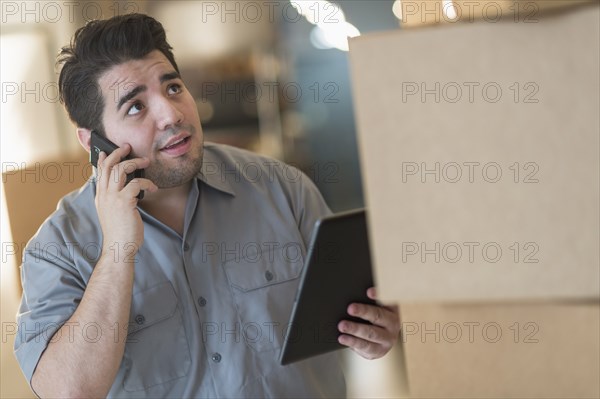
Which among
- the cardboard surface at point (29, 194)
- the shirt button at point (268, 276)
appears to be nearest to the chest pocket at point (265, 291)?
the shirt button at point (268, 276)

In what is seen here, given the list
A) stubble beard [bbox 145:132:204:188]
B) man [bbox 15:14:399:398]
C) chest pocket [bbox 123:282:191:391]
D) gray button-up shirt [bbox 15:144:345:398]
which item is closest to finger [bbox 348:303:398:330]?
man [bbox 15:14:399:398]

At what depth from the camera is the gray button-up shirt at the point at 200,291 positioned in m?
1.43

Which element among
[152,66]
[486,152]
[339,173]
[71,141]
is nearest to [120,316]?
[152,66]

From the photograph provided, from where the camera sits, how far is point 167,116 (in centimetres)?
153

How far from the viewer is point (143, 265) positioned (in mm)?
1488

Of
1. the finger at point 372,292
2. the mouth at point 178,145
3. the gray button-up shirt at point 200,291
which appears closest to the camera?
the finger at point 372,292

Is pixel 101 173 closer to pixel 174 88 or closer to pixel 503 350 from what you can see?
pixel 174 88

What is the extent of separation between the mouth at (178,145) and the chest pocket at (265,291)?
0.25 metres

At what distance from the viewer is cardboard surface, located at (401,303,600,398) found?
33.3 inches

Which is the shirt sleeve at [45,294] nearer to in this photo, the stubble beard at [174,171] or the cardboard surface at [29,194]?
the stubble beard at [174,171]

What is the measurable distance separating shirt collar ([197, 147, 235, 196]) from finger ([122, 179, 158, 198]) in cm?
15

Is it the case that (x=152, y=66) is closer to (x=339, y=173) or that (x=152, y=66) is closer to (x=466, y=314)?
(x=466, y=314)

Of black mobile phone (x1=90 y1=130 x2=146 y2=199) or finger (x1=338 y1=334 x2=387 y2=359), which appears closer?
finger (x1=338 y1=334 x2=387 y2=359)

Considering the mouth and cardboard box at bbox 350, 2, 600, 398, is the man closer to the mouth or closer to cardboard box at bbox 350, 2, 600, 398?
the mouth
